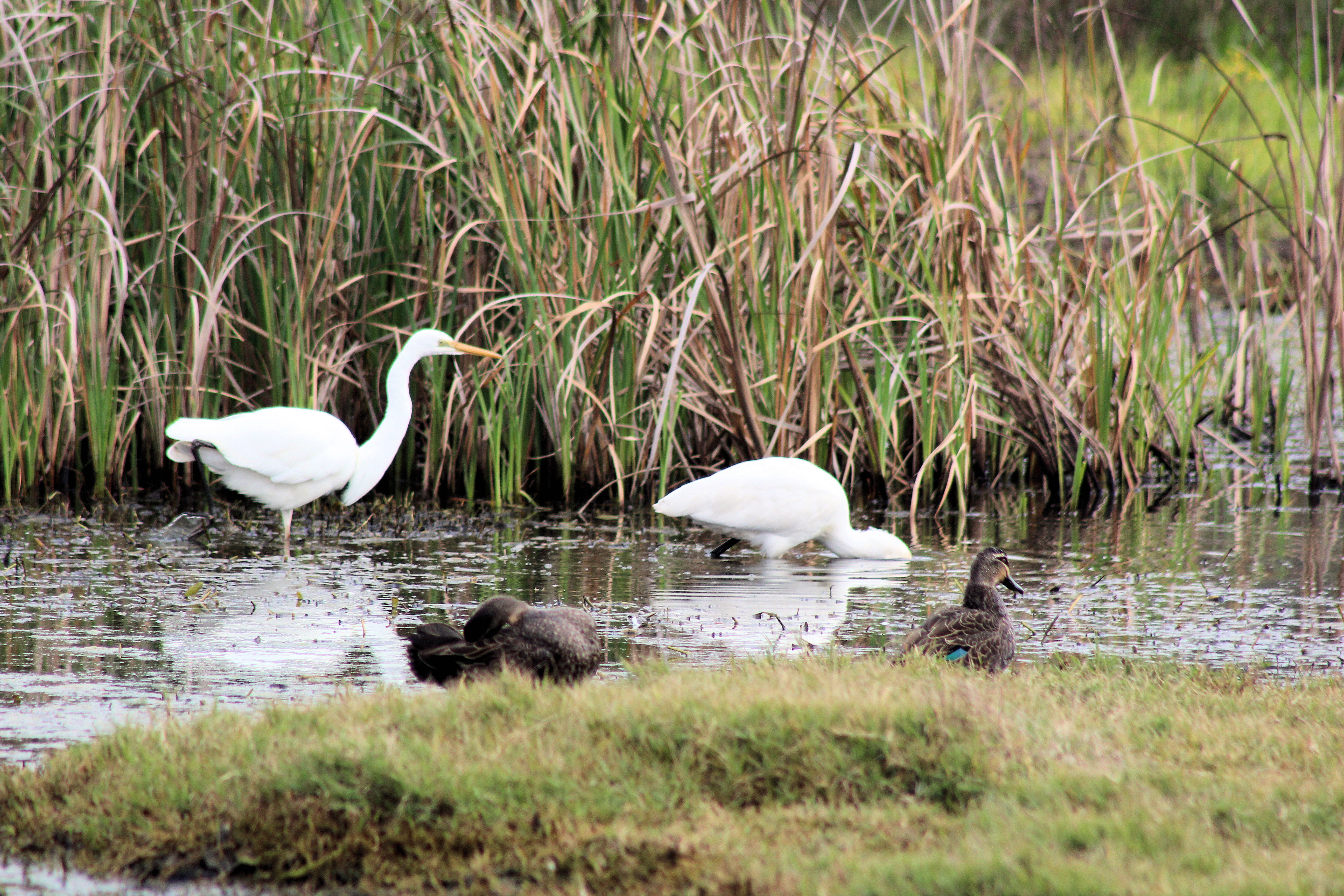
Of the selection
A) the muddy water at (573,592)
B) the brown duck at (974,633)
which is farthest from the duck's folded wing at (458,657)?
the brown duck at (974,633)

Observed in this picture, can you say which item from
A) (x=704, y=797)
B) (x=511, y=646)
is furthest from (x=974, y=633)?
(x=704, y=797)

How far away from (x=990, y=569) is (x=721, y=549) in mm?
2871

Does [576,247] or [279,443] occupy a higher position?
A: [576,247]

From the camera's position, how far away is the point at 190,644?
6.06m

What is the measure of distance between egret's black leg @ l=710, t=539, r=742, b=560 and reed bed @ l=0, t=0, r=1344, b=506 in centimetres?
56

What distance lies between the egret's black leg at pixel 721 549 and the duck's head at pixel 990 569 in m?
2.56

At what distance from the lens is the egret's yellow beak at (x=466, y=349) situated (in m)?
8.59

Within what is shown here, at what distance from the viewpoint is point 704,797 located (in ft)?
12.4

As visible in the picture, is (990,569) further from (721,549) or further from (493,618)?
(721,549)

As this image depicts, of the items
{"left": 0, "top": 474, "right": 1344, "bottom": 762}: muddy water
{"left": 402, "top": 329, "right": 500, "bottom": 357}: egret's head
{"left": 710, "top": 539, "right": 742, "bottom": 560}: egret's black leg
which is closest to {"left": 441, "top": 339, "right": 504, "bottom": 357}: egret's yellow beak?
{"left": 402, "top": 329, "right": 500, "bottom": 357}: egret's head

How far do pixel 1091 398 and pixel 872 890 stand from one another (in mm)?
7224

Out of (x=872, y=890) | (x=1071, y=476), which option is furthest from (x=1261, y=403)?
(x=872, y=890)

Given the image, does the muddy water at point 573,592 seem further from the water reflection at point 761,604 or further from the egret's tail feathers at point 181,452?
the egret's tail feathers at point 181,452

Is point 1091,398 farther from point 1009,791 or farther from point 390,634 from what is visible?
point 1009,791
